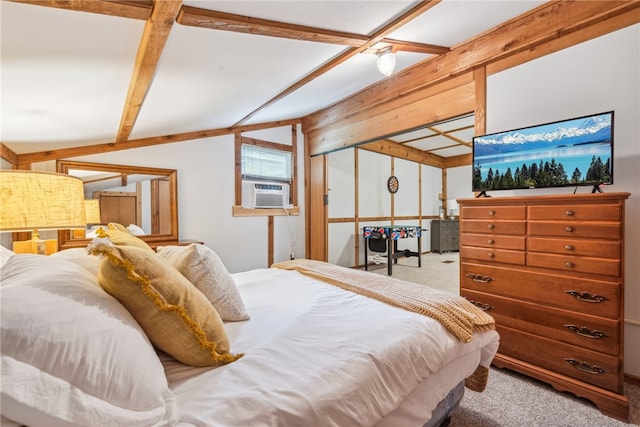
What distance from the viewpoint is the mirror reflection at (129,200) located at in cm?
308

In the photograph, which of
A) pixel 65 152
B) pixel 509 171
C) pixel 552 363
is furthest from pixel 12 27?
pixel 552 363

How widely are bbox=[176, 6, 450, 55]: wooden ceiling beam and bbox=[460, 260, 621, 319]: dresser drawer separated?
75.7 inches

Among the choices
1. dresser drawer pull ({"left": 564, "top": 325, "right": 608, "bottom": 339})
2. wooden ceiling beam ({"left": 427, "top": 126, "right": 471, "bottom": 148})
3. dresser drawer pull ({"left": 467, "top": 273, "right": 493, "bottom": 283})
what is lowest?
dresser drawer pull ({"left": 564, "top": 325, "right": 608, "bottom": 339})

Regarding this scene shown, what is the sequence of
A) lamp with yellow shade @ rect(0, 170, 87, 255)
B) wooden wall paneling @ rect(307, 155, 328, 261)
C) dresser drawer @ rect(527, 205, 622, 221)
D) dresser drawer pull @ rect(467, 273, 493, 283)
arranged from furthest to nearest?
wooden wall paneling @ rect(307, 155, 328, 261), dresser drawer pull @ rect(467, 273, 493, 283), dresser drawer @ rect(527, 205, 622, 221), lamp with yellow shade @ rect(0, 170, 87, 255)

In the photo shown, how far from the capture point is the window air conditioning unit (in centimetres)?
443

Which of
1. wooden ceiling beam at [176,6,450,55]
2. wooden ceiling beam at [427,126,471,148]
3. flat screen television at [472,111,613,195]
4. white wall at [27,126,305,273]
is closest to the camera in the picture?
wooden ceiling beam at [176,6,450,55]

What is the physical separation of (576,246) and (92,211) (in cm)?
405

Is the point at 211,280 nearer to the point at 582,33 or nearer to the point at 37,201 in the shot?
the point at 37,201

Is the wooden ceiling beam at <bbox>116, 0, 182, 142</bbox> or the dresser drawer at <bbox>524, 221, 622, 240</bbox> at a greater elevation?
the wooden ceiling beam at <bbox>116, 0, 182, 142</bbox>

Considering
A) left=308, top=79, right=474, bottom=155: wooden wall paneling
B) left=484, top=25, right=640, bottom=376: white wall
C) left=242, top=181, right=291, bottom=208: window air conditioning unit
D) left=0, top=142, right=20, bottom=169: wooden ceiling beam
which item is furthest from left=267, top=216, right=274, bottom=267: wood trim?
left=484, top=25, right=640, bottom=376: white wall

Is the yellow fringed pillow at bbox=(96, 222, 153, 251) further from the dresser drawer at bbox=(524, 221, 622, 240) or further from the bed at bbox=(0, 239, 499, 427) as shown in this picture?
the dresser drawer at bbox=(524, 221, 622, 240)

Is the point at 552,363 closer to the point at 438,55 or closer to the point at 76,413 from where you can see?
the point at 76,413

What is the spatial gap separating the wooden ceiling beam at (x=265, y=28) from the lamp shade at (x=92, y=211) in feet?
7.72

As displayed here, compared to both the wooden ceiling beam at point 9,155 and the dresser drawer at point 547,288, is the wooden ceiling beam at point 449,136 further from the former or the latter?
the wooden ceiling beam at point 9,155
